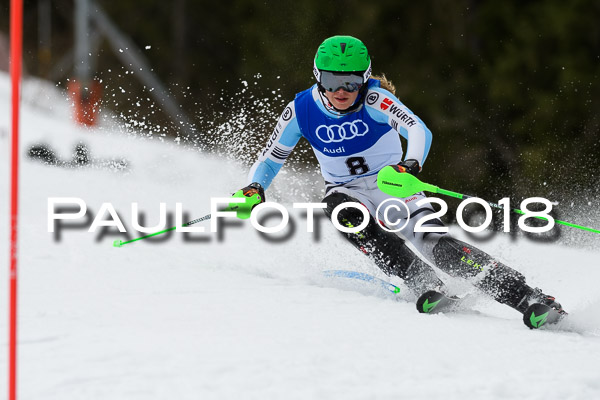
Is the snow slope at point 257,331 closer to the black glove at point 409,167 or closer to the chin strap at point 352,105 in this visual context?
the black glove at point 409,167

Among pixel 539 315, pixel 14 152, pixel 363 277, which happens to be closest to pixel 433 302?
pixel 539 315

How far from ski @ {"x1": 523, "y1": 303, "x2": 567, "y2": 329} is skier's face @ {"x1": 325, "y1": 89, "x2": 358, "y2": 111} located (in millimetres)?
1339

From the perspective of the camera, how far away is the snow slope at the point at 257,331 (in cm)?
272

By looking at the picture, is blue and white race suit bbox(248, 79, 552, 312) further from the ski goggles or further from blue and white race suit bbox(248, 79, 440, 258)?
the ski goggles

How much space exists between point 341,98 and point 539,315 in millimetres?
1418

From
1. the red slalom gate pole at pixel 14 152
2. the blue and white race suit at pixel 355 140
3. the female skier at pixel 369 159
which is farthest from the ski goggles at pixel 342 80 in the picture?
the red slalom gate pole at pixel 14 152

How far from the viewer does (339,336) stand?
10.9 ft

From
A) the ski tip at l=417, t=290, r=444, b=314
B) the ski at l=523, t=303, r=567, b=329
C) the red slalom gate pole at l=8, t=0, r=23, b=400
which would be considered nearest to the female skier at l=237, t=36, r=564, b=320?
the ski at l=523, t=303, r=567, b=329

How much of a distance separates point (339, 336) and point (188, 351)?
0.66m

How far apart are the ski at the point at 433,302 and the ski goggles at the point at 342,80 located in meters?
1.09

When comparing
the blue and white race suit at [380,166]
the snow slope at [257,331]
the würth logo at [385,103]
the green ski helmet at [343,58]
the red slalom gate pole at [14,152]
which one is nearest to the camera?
the red slalom gate pole at [14,152]

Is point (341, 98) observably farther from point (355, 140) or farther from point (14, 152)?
point (14, 152)

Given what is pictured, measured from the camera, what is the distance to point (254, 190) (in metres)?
4.28

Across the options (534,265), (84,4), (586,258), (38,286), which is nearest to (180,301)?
(38,286)
